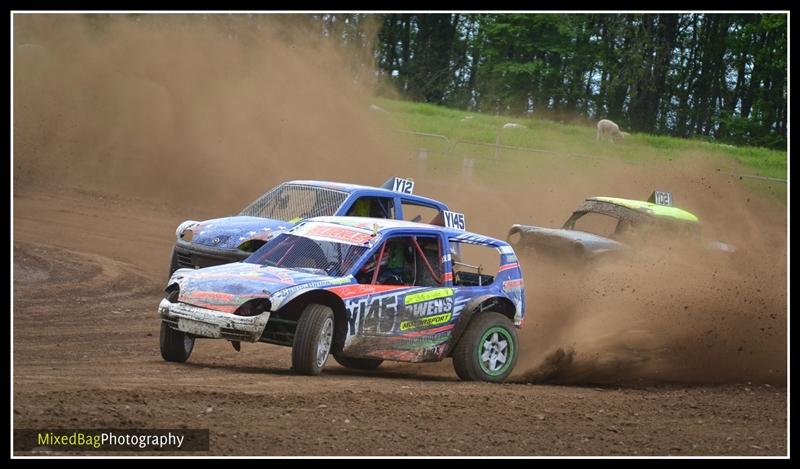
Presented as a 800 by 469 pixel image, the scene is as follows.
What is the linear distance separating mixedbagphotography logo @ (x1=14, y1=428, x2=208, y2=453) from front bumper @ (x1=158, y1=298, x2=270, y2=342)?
2225 mm

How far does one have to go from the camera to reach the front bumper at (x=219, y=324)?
9.66 metres

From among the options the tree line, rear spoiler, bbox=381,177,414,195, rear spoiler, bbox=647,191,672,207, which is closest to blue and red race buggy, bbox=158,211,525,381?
rear spoiler, bbox=381,177,414,195

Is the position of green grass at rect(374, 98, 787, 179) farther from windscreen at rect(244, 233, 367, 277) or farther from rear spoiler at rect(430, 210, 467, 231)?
windscreen at rect(244, 233, 367, 277)

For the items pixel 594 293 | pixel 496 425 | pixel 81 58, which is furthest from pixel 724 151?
pixel 496 425

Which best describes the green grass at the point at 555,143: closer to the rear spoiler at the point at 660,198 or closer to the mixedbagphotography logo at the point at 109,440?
the rear spoiler at the point at 660,198

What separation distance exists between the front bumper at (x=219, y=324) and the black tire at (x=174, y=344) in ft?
1.77

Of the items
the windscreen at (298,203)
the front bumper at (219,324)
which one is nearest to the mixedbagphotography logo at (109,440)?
the front bumper at (219,324)

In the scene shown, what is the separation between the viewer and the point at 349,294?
10.1 meters

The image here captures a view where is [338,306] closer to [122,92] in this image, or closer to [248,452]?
[248,452]

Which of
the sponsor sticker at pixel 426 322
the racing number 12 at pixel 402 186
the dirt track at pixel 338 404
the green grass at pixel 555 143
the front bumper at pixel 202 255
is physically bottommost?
the dirt track at pixel 338 404

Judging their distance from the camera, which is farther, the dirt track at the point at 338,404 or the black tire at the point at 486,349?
the black tire at the point at 486,349

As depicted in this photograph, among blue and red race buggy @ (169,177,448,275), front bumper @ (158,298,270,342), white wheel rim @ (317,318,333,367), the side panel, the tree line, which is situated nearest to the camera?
front bumper @ (158,298,270,342)

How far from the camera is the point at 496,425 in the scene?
863 centimetres

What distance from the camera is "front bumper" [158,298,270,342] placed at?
380 inches
